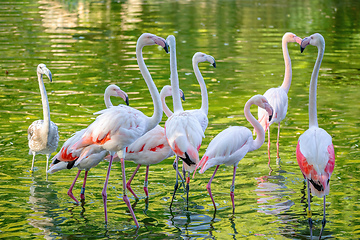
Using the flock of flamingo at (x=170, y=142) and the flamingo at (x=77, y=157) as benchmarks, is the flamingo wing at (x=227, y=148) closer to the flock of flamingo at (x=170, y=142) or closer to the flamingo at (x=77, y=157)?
the flock of flamingo at (x=170, y=142)

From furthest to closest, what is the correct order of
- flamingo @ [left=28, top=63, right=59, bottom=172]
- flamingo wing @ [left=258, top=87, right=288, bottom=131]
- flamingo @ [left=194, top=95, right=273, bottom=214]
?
flamingo wing @ [left=258, top=87, right=288, bottom=131], flamingo @ [left=28, top=63, right=59, bottom=172], flamingo @ [left=194, top=95, right=273, bottom=214]

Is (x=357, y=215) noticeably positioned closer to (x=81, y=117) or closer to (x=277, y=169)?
(x=277, y=169)

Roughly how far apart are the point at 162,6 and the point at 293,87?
56.0 ft

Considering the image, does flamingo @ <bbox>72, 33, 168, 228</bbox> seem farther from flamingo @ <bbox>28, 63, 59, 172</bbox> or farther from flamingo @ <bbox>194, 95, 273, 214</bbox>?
flamingo @ <bbox>28, 63, 59, 172</bbox>

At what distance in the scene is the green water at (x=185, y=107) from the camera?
5.11 meters

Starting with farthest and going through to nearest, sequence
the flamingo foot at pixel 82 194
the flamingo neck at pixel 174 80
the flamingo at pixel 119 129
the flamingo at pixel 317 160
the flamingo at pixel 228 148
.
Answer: the flamingo neck at pixel 174 80 → the flamingo foot at pixel 82 194 → the flamingo at pixel 228 148 → the flamingo at pixel 119 129 → the flamingo at pixel 317 160

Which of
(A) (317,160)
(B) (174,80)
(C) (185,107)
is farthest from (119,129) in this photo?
(C) (185,107)

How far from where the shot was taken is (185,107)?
922cm

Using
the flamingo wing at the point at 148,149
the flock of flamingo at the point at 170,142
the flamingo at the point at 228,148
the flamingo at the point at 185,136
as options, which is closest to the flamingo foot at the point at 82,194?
the flock of flamingo at the point at 170,142

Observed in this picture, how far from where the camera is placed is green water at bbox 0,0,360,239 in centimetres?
511

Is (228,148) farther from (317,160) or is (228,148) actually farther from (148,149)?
(317,160)

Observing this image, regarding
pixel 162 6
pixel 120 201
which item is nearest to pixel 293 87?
pixel 120 201

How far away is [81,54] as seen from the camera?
13.9 m

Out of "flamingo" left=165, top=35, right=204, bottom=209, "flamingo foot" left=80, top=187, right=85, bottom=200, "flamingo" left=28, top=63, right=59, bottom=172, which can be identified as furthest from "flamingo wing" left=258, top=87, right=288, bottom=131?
"flamingo" left=28, top=63, right=59, bottom=172
